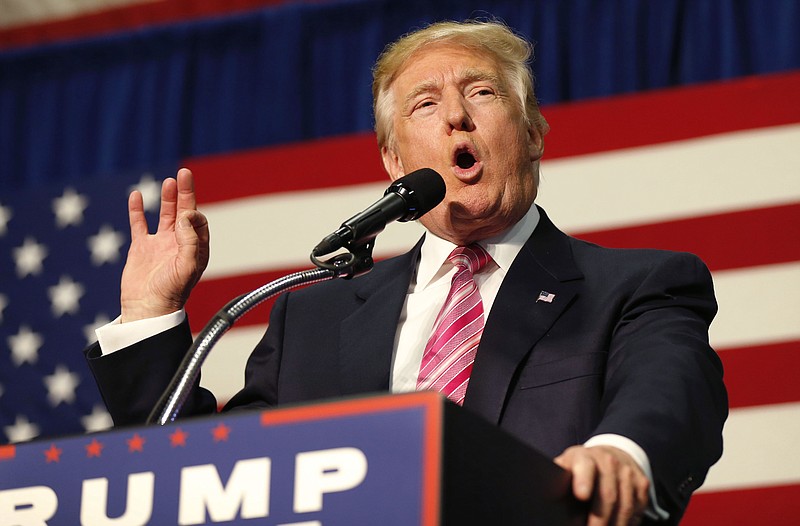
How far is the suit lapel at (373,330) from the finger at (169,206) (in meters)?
0.30

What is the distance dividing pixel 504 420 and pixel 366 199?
1702mm

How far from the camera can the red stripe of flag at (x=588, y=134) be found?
275 centimetres

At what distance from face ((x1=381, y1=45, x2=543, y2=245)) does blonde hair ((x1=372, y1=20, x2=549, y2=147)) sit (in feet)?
0.05

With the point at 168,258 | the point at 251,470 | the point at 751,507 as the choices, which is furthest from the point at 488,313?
the point at 751,507

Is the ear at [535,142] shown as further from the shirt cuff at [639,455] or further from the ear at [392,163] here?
the shirt cuff at [639,455]

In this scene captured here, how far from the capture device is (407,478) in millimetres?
815

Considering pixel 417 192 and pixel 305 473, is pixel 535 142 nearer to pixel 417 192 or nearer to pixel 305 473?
pixel 417 192

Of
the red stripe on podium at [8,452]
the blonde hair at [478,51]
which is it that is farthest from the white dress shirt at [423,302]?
the red stripe on podium at [8,452]

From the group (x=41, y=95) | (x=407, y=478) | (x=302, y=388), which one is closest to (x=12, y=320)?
(x=41, y=95)

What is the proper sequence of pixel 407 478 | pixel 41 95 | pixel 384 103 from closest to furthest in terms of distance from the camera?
pixel 407 478
pixel 384 103
pixel 41 95

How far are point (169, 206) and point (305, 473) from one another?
0.78m

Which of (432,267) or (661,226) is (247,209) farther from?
(432,267)

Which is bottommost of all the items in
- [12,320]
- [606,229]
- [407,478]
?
[12,320]

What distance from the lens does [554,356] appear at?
1.44 m
